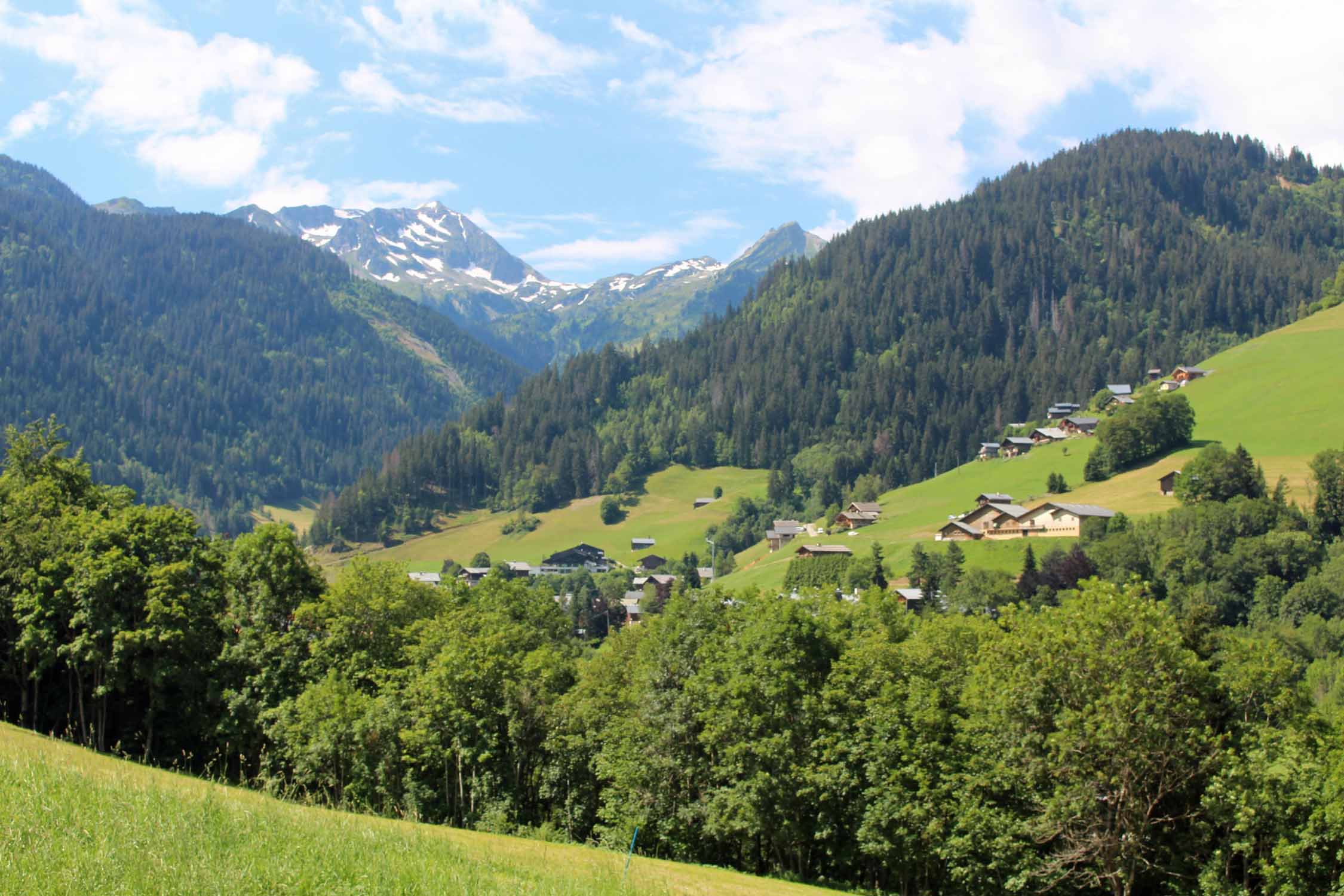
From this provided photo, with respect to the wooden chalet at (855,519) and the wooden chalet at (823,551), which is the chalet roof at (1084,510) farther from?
the wooden chalet at (855,519)

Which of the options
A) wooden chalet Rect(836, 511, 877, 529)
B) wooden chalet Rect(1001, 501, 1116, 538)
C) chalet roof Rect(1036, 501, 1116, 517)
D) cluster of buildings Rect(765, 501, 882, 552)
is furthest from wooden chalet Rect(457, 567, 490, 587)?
chalet roof Rect(1036, 501, 1116, 517)

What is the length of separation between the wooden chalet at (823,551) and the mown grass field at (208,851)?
122 metres

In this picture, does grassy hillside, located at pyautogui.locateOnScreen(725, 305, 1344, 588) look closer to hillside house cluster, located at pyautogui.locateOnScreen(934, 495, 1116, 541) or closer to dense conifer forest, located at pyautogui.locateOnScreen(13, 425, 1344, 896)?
hillside house cluster, located at pyautogui.locateOnScreen(934, 495, 1116, 541)

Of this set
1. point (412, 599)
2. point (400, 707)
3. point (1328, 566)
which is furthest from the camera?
point (1328, 566)

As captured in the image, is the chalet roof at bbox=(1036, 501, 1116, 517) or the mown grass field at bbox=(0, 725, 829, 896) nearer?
the mown grass field at bbox=(0, 725, 829, 896)

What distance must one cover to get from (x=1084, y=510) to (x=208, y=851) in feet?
425

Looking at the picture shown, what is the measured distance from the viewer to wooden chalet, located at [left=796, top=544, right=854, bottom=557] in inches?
5359

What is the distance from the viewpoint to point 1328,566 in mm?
101625

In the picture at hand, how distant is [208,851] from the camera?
10961 mm

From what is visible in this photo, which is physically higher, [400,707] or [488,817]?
[400,707]

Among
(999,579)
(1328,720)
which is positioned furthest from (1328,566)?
(1328,720)

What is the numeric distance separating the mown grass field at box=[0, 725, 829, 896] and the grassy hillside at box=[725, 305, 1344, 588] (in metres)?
114

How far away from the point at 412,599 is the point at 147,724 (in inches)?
574

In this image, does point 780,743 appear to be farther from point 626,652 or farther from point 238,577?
point 238,577
